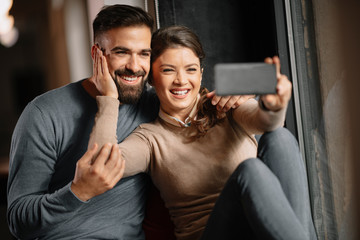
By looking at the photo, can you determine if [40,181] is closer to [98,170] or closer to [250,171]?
[98,170]

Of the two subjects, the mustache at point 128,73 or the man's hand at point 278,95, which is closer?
the man's hand at point 278,95

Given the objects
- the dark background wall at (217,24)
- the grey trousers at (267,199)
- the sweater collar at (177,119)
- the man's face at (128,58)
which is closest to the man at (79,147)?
the man's face at (128,58)

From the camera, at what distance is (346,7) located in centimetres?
125

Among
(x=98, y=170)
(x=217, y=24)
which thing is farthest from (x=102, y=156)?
(x=217, y=24)

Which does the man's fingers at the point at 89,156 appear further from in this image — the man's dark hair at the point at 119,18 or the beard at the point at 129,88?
the man's dark hair at the point at 119,18

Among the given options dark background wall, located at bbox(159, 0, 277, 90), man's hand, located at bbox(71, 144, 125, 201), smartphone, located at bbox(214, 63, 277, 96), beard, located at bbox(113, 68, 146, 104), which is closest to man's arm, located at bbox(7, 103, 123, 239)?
man's hand, located at bbox(71, 144, 125, 201)

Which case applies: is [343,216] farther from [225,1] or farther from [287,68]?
[225,1]

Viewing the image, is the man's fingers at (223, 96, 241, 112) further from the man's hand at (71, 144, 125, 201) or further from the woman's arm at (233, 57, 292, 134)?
the man's hand at (71, 144, 125, 201)

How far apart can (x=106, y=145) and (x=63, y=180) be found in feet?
1.15

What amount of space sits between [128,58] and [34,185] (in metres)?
0.52

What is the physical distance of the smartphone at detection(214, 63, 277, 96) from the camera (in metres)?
1.03

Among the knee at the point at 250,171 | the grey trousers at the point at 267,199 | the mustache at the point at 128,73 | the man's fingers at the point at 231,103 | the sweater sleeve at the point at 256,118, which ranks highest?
the mustache at the point at 128,73

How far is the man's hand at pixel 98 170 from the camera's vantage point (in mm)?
1055

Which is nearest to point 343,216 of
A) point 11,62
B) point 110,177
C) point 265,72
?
point 265,72
